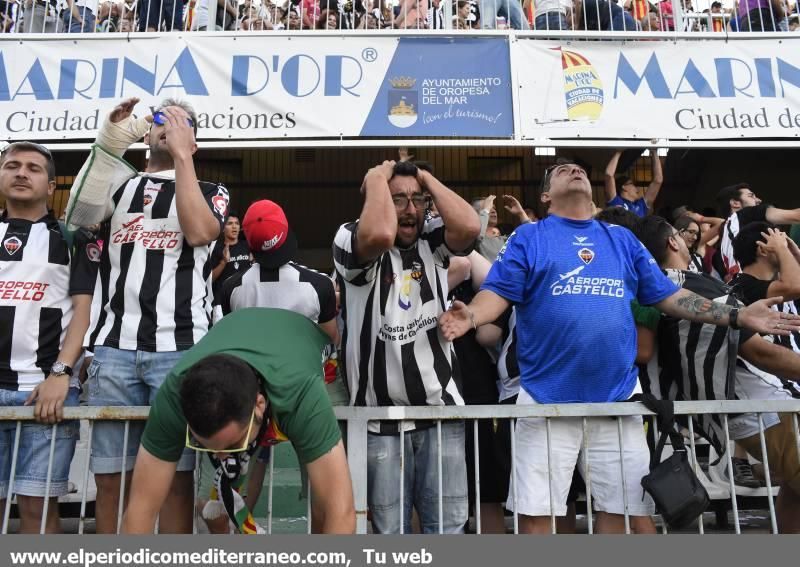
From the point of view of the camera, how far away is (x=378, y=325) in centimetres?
310

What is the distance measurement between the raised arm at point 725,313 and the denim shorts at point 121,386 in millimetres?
2372

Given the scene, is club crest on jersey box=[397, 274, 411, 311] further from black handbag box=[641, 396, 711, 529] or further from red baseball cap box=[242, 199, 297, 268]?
black handbag box=[641, 396, 711, 529]

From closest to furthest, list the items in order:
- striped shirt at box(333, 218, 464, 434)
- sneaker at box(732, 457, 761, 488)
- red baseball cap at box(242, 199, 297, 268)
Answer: striped shirt at box(333, 218, 464, 434), red baseball cap at box(242, 199, 297, 268), sneaker at box(732, 457, 761, 488)

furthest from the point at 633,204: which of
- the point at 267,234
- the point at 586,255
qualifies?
the point at 267,234

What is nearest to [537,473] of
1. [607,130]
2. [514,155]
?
[607,130]

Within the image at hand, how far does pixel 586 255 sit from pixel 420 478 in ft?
4.25

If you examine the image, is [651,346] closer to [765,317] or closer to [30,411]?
[765,317]

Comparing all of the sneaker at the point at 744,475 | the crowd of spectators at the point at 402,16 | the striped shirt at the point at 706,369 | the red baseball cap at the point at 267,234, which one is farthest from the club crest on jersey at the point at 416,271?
the crowd of spectators at the point at 402,16

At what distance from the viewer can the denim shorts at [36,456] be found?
117 inches

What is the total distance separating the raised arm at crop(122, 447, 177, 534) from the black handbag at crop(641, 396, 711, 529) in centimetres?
189

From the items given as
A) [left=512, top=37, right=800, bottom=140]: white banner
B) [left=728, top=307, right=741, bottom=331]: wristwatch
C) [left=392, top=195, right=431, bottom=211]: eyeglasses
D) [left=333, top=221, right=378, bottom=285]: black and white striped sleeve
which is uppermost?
[left=512, top=37, right=800, bottom=140]: white banner

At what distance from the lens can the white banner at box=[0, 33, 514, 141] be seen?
6.64 meters

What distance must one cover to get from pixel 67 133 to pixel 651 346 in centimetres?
577

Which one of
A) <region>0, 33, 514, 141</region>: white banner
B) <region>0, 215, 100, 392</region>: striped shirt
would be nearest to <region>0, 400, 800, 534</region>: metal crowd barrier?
<region>0, 215, 100, 392</region>: striped shirt
